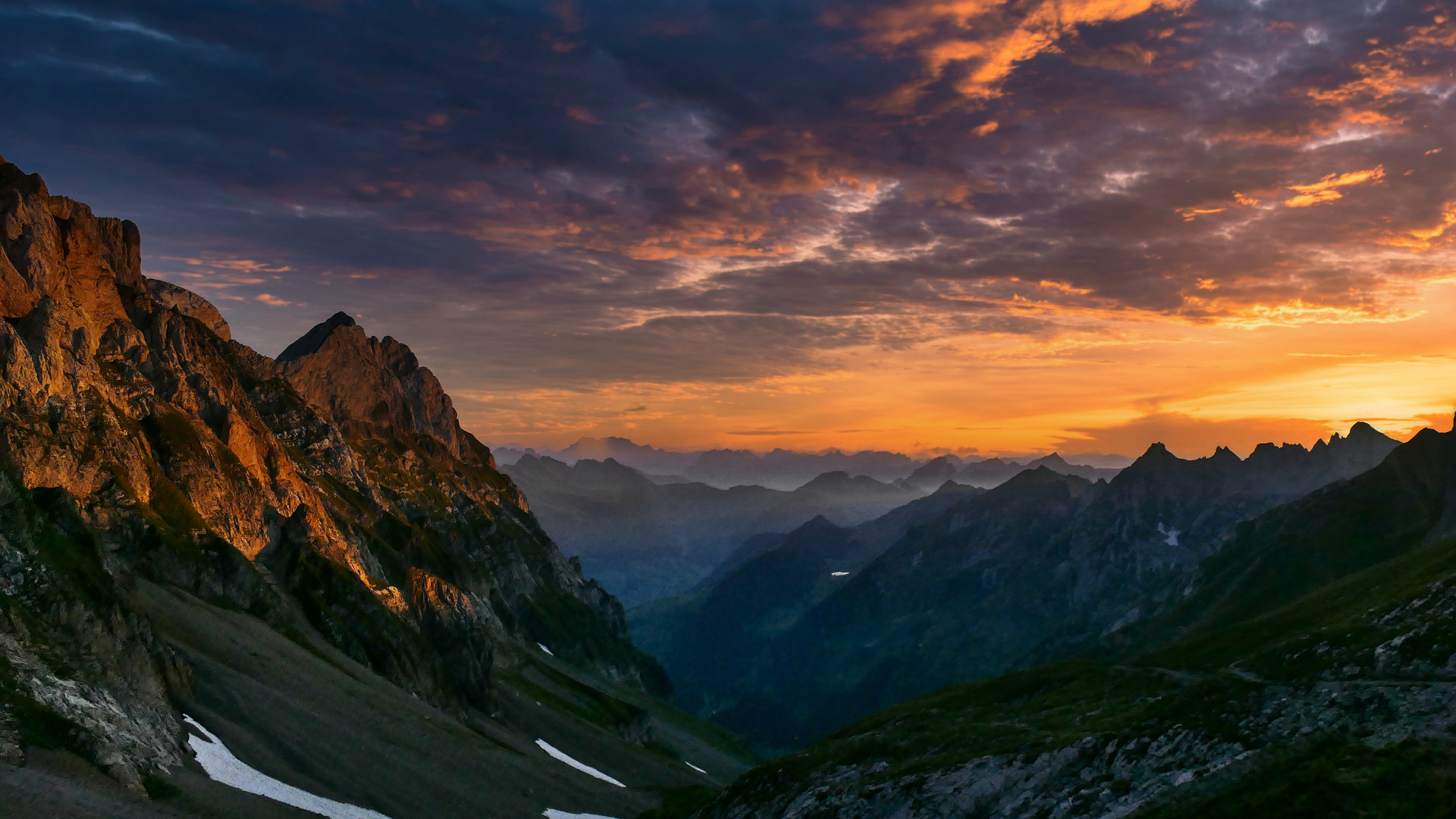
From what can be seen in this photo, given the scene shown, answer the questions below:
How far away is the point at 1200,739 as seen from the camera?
72062 mm

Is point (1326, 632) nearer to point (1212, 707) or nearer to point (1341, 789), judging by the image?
point (1212, 707)

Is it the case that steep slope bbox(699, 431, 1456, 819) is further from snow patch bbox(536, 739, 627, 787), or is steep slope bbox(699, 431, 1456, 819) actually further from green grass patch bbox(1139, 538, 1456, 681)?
snow patch bbox(536, 739, 627, 787)

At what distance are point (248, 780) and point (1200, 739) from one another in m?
93.3

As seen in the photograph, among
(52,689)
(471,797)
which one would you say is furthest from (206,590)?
(52,689)

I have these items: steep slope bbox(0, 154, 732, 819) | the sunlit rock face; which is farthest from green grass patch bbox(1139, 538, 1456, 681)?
the sunlit rock face

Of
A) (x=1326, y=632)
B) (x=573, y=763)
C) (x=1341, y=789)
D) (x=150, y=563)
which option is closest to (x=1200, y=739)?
(x=1341, y=789)

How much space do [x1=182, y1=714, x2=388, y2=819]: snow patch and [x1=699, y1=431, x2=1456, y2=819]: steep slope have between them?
44907mm

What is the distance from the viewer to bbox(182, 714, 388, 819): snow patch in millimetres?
91312

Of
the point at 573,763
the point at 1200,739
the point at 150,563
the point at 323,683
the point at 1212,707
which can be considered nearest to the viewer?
the point at 1200,739

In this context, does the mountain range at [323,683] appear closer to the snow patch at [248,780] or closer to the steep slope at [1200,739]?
the steep slope at [1200,739]

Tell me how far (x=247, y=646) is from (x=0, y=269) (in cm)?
7118

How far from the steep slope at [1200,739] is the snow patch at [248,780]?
4491 cm

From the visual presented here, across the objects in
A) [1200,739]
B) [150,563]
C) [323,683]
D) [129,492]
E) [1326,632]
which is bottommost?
[323,683]

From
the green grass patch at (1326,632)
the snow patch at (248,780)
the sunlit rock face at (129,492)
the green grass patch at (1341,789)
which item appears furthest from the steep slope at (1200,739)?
the sunlit rock face at (129,492)
